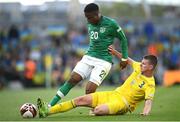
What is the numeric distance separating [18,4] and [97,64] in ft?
98.4

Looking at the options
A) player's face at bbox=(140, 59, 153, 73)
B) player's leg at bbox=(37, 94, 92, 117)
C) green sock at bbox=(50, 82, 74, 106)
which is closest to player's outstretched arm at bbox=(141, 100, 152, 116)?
player's face at bbox=(140, 59, 153, 73)

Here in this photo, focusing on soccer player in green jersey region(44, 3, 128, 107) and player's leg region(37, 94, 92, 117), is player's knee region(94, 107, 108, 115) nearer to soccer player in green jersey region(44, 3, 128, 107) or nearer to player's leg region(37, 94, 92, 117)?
player's leg region(37, 94, 92, 117)

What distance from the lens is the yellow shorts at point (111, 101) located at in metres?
14.4

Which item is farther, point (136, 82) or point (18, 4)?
point (18, 4)

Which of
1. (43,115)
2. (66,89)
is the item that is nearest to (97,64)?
(66,89)

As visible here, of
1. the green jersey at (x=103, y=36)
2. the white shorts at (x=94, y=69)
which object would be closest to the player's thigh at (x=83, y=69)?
the white shorts at (x=94, y=69)

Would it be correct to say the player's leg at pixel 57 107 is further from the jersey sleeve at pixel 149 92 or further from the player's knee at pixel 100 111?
the jersey sleeve at pixel 149 92

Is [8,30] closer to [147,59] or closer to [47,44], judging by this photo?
[47,44]

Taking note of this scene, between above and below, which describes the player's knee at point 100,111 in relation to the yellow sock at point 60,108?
below

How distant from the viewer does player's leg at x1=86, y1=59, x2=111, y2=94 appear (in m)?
15.4

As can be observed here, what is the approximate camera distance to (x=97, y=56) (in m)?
15.6

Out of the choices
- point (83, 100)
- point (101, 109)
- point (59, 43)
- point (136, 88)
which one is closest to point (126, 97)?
point (136, 88)

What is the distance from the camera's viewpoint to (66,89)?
15.5 meters

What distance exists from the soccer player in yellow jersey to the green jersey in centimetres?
101
